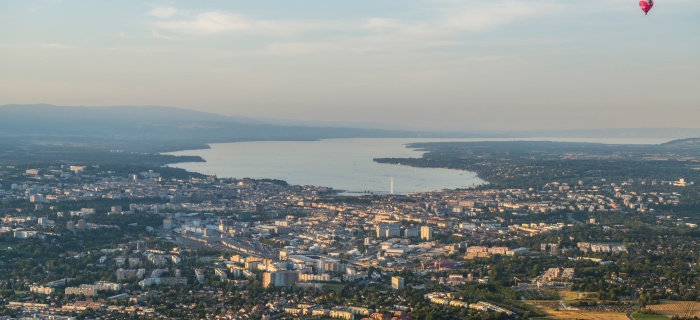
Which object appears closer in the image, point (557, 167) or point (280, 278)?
point (280, 278)

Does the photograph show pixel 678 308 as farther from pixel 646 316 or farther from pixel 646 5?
pixel 646 5

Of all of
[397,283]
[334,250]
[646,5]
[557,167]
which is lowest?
[334,250]

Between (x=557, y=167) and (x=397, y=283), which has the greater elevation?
(x=557, y=167)

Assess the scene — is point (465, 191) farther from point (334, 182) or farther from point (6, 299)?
point (6, 299)

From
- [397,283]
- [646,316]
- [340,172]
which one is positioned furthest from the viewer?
[340,172]

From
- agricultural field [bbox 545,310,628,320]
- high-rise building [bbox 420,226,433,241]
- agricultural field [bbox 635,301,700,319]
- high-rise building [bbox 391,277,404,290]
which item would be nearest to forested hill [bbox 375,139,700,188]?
high-rise building [bbox 420,226,433,241]

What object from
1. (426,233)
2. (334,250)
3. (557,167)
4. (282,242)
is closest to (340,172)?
(557,167)
